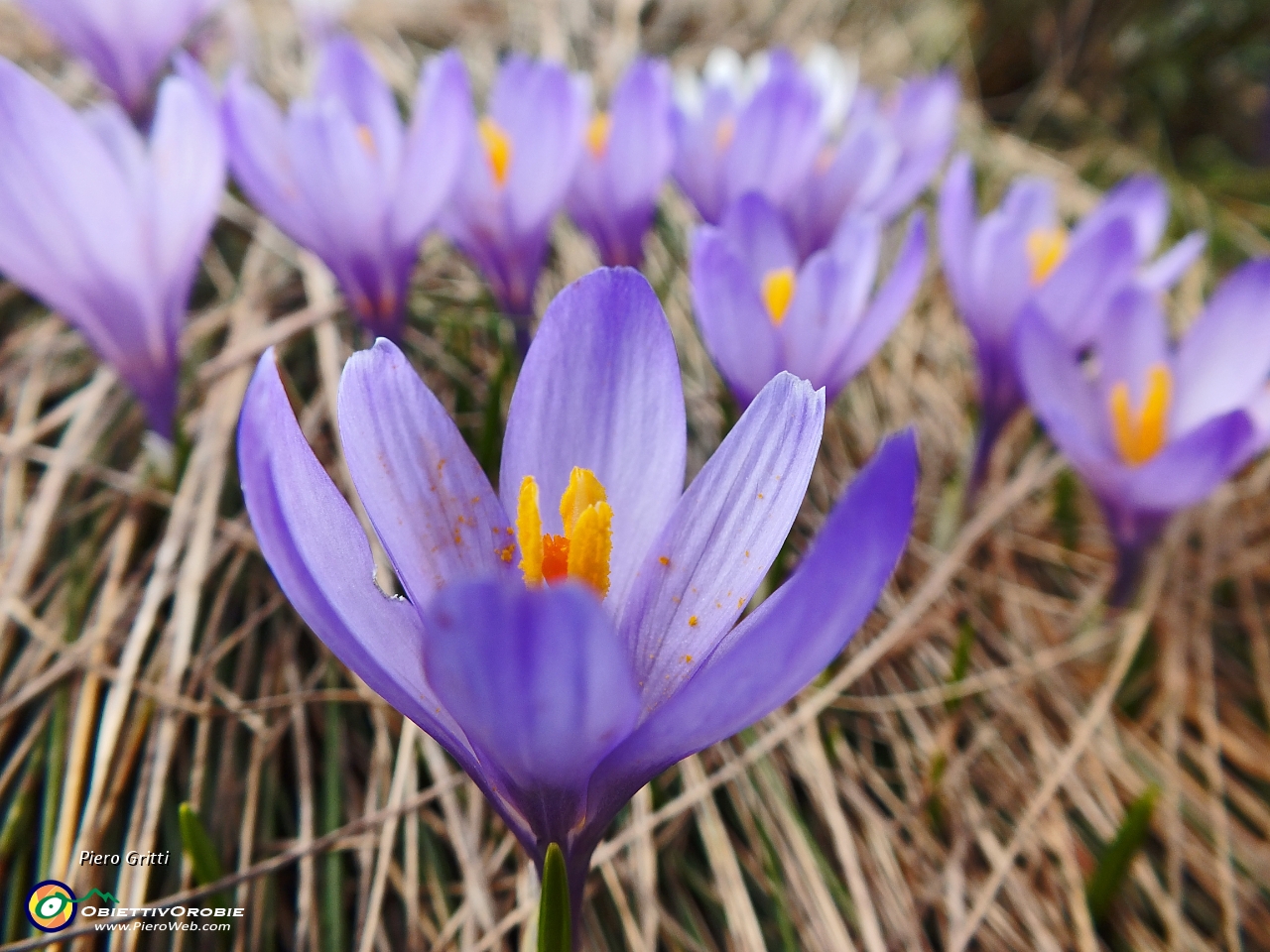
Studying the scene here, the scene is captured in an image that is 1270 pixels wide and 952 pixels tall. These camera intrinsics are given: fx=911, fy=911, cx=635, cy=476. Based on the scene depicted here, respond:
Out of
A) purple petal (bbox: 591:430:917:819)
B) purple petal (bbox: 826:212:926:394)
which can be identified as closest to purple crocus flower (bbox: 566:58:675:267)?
purple petal (bbox: 826:212:926:394)

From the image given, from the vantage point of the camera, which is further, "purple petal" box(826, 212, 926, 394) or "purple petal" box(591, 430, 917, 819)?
"purple petal" box(826, 212, 926, 394)

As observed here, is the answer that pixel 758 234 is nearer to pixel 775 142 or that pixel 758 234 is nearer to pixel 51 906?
pixel 775 142

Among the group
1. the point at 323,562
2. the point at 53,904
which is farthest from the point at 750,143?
the point at 53,904

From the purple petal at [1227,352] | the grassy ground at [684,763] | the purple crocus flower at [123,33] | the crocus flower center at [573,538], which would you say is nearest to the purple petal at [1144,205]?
the purple petal at [1227,352]

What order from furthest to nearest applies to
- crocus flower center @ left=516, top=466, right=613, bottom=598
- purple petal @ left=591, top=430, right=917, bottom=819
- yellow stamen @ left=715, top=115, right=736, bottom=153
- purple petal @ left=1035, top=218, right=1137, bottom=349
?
yellow stamen @ left=715, top=115, right=736, bottom=153 < purple petal @ left=1035, top=218, right=1137, bottom=349 < crocus flower center @ left=516, top=466, right=613, bottom=598 < purple petal @ left=591, top=430, right=917, bottom=819

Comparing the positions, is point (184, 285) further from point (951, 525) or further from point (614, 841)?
Result: point (951, 525)

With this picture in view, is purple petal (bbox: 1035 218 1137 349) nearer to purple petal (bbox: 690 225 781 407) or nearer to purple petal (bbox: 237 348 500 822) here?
purple petal (bbox: 690 225 781 407)
